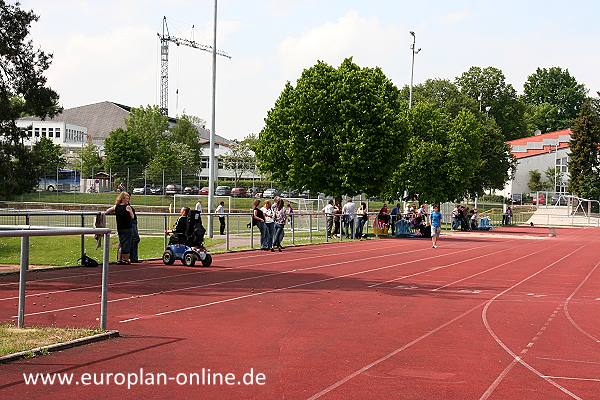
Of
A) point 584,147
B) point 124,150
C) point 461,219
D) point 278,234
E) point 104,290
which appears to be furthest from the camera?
point 584,147

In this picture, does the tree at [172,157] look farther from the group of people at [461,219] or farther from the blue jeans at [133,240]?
the blue jeans at [133,240]

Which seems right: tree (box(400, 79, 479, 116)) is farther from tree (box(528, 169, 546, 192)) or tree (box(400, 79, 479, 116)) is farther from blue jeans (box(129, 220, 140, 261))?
blue jeans (box(129, 220, 140, 261))

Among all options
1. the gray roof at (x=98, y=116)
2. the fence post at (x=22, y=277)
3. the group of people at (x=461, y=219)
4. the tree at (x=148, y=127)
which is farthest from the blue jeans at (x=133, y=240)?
the gray roof at (x=98, y=116)

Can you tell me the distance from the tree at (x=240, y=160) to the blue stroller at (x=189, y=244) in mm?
84323

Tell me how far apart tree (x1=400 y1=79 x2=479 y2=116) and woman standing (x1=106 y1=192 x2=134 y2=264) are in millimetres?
82059

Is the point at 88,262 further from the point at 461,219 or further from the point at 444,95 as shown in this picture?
the point at 444,95

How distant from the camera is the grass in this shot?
834cm

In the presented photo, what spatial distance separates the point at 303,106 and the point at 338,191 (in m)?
4.72

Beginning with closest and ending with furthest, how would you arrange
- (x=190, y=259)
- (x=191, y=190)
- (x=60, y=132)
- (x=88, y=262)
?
(x=88, y=262), (x=190, y=259), (x=191, y=190), (x=60, y=132)

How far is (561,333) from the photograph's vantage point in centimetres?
1131

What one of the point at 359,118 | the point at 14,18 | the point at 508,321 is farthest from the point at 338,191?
the point at 508,321

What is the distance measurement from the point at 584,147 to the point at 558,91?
53309mm

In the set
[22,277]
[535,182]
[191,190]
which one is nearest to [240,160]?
[535,182]

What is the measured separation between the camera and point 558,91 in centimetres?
14825
